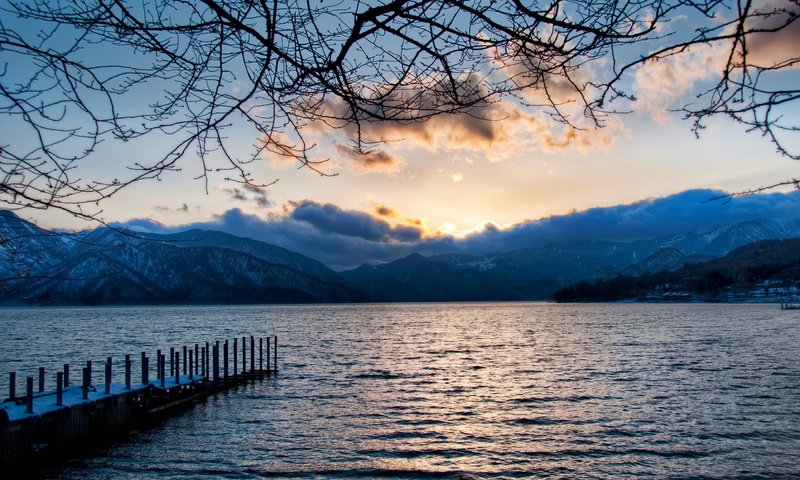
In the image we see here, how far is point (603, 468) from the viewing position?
19203mm

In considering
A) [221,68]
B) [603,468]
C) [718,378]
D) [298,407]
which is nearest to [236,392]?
[298,407]

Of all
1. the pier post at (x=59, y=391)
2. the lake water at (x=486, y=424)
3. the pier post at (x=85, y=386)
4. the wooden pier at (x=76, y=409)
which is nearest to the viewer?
the wooden pier at (x=76, y=409)

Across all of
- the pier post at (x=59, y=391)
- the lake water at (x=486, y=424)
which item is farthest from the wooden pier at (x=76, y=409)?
the lake water at (x=486, y=424)

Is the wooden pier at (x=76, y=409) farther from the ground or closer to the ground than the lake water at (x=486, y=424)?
farther from the ground

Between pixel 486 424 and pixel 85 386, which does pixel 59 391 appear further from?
pixel 486 424

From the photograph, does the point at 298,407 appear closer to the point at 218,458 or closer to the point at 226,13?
the point at 218,458

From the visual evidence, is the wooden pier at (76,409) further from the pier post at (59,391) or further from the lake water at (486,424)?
the lake water at (486,424)

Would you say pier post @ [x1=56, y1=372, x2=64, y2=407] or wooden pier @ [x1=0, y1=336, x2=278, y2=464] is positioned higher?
pier post @ [x1=56, y1=372, x2=64, y2=407]

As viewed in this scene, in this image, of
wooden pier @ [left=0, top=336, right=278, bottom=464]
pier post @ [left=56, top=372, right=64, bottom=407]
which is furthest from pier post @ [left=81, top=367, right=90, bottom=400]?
pier post @ [left=56, top=372, right=64, bottom=407]

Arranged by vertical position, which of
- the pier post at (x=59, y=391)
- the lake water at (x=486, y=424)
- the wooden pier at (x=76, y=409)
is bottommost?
the lake water at (x=486, y=424)

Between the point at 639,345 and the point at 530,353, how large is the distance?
1587cm

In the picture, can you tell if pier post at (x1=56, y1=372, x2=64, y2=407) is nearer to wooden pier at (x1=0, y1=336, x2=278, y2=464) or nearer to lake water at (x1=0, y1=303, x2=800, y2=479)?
wooden pier at (x1=0, y1=336, x2=278, y2=464)

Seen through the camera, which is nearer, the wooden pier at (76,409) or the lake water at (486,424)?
the wooden pier at (76,409)

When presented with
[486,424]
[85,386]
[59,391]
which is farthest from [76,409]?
[486,424]
